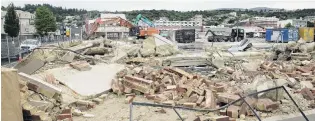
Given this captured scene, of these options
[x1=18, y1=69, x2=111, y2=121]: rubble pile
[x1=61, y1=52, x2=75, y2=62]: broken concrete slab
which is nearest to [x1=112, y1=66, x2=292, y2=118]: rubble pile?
[x1=18, y1=69, x2=111, y2=121]: rubble pile

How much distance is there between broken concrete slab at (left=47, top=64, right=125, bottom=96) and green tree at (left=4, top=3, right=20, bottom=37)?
95.0ft

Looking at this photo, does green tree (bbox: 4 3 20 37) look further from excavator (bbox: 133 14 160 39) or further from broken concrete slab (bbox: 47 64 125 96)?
broken concrete slab (bbox: 47 64 125 96)

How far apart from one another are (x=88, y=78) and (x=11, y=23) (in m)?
31.4

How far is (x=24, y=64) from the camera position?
1155 cm

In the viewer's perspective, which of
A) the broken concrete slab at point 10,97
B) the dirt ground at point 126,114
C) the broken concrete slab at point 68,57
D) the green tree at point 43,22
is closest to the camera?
the broken concrete slab at point 10,97

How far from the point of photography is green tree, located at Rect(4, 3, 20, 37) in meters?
38.0

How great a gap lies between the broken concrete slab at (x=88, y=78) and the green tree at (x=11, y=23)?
1141 inches

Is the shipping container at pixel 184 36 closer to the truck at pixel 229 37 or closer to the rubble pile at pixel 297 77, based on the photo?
the truck at pixel 229 37

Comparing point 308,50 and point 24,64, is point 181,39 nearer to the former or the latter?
point 308,50

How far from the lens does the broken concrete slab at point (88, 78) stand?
33.8 feet

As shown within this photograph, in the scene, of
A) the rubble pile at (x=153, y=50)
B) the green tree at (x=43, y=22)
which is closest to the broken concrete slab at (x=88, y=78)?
the rubble pile at (x=153, y=50)

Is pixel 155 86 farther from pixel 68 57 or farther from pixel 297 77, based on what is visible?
pixel 68 57

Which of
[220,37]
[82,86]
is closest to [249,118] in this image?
[82,86]

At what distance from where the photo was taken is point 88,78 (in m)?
11.1
